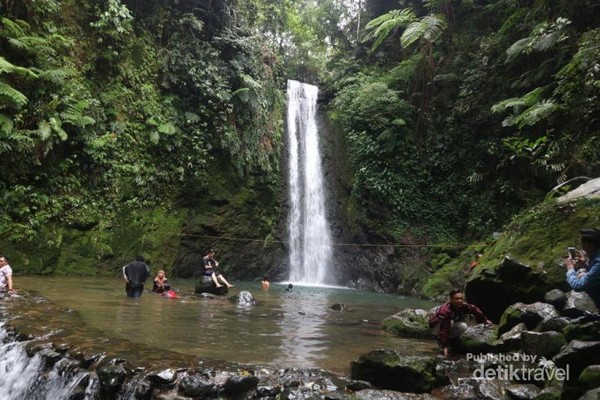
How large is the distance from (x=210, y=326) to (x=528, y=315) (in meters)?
4.73

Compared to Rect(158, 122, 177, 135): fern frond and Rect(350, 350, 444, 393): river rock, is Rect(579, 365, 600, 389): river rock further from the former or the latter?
Rect(158, 122, 177, 135): fern frond

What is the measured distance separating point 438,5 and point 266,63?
7.56 meters

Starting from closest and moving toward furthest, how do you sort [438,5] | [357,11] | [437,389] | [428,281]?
[437,389]
[428,281]
[438,5]
[357,11]

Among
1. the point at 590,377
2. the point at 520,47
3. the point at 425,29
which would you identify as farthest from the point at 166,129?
the point at 590,377

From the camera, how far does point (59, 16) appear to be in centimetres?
1452

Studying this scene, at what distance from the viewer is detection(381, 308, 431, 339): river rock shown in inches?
300

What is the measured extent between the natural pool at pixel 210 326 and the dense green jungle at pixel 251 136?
129 inches

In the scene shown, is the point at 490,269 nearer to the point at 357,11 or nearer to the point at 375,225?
the point at 375,225

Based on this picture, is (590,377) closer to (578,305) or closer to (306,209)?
(578,305)

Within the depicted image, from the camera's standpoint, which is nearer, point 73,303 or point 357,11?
point 73,303

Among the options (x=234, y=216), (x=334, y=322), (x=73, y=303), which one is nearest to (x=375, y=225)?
(x=234, y=216)

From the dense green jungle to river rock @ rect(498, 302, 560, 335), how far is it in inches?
233

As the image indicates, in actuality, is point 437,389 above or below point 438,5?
below

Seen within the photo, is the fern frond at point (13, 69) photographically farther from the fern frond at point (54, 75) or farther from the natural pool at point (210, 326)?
the natural pool at point (210, 326)
